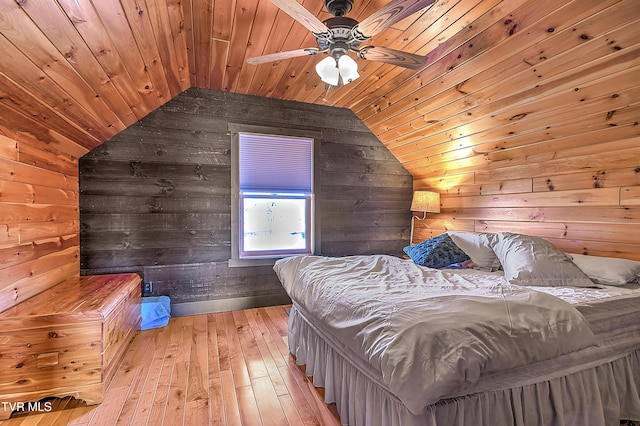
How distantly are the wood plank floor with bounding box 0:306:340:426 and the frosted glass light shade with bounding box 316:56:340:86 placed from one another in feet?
7.07

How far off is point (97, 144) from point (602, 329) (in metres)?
4.33

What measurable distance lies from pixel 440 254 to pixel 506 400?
1581 mm

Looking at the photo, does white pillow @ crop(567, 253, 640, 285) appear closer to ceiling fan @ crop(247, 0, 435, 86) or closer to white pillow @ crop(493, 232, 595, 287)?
white pillow @ crop(493, 232, 595, 287)

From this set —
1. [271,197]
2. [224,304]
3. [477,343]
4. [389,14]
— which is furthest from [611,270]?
[224,304]

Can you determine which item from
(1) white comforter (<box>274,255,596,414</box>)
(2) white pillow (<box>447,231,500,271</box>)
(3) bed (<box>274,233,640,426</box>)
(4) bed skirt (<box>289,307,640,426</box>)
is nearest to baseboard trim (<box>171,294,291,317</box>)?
(3) bed (<box>274,233,640,426</box>)

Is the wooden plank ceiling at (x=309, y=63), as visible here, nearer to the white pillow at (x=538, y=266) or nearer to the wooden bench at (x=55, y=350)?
the white pillow at (x=538, y=266)

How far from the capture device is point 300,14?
5.15ft

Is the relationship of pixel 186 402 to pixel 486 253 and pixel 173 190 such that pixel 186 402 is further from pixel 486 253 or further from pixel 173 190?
pixel 486 253

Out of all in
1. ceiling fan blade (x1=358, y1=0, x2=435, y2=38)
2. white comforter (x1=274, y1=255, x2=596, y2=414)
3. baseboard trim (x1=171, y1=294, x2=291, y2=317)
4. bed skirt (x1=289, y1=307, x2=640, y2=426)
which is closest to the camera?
white comforter (x1=274, y1=255, x2=596, y2=414)

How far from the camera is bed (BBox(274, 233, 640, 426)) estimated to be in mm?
1111

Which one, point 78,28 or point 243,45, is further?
point 243,45

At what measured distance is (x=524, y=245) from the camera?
7.89ft

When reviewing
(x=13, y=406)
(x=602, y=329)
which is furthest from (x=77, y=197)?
(x=602, y=329)

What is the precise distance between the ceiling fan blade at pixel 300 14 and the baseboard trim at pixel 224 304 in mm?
3015
